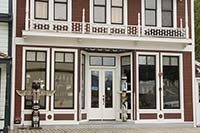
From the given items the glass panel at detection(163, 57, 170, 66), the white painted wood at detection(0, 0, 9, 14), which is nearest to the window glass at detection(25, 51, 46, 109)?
the white painted wood at detection(0, 0, 9, 14)

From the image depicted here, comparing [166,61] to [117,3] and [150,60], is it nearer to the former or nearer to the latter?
[150,60]

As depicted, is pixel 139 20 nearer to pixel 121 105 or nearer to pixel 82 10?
pixel 82 10

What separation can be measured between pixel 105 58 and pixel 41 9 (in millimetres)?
4033

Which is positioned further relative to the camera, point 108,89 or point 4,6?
point 108,89

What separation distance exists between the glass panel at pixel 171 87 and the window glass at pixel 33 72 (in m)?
6.03

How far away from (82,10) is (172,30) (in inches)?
184

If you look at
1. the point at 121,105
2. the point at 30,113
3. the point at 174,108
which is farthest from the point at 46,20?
the point at 174,108

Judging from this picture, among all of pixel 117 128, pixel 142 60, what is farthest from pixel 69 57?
pixel 117 128

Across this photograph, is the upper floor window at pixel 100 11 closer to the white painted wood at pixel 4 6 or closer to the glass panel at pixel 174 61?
the glass panel at pixel 174 61

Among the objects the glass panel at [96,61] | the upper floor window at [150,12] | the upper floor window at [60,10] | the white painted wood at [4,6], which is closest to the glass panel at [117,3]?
the upper floor window at [150,12]

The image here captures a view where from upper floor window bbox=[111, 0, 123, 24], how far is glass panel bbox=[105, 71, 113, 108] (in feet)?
8.65

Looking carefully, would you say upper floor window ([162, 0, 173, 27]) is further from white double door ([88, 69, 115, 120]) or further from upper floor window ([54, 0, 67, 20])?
upper floor window ([54, 0, 67, 20])

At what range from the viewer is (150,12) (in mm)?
19312

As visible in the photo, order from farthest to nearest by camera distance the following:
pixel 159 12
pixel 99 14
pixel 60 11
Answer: pixel 159 12
pixel 99 14
pixel 60 11
